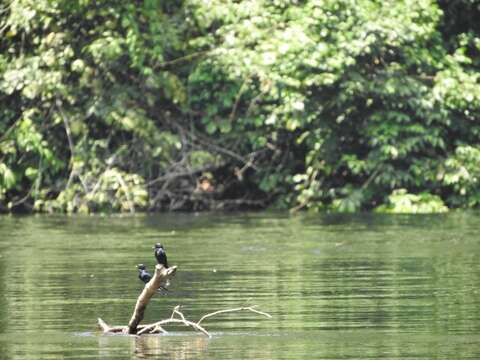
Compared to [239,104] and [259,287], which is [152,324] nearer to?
[259,287]

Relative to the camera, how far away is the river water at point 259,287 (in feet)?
36.6

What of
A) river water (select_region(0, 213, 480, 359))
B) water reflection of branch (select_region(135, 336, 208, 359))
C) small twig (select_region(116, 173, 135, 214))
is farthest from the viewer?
small twig (select_region(116, 173, 135, 214))

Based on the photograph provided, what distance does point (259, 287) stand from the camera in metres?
15.2

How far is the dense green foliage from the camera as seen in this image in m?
28.2

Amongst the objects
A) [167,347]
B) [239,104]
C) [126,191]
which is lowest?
[167,347]

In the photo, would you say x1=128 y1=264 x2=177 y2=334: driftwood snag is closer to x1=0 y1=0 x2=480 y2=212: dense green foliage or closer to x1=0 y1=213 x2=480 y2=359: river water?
x1=0 y1=213 x2=480 y2=359: river water

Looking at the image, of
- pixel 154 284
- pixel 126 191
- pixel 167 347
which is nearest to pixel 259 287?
pixel 167 347

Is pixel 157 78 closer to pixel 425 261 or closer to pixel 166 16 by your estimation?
pixel 166 16

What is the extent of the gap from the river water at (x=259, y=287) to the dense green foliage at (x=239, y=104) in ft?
9.55

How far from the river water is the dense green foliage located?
2.91 meters

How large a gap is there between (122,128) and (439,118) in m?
5.64

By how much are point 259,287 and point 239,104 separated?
15.3 metres

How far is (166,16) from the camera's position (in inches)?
1157

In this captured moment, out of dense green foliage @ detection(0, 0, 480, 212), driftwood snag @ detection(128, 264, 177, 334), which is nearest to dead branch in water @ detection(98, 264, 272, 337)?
driftwood snag @ detection(128, 264, 177, 334)
